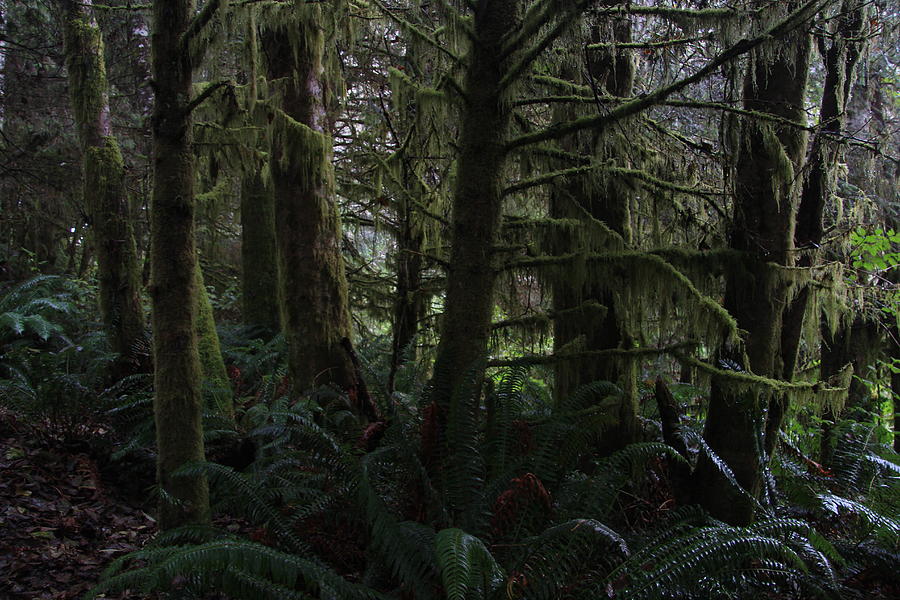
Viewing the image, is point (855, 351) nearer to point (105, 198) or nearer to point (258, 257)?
point (258, 257)

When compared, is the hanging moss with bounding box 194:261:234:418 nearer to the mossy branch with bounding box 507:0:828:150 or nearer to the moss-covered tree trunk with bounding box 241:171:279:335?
the moss-covered tree trunk with bounding box 241:171:279:335

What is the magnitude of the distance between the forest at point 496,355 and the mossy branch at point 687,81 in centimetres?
2

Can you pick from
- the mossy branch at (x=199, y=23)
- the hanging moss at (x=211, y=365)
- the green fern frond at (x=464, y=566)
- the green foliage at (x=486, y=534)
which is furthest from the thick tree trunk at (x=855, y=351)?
the mossy branch at (x=199, y=23)

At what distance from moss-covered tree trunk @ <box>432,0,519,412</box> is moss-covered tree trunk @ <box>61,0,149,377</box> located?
381 cm

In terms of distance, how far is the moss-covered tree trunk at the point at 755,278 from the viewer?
149 inches

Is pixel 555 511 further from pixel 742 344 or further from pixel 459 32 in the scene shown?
pixel 459 32

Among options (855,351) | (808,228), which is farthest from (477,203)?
(855,351)

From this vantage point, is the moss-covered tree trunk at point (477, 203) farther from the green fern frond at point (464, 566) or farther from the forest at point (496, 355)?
the green fern frond at point (464, 566)

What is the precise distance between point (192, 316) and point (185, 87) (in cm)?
126

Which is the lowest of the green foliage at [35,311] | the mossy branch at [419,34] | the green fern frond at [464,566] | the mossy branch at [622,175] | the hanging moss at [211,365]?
the green fern frond at [464,566]

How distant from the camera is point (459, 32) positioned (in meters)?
3.67

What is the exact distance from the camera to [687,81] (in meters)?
3.05

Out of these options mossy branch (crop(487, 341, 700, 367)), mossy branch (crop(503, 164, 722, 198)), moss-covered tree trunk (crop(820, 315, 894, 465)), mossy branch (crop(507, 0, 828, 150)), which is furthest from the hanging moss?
moss-covered tree trunk (crop(820, 315, 894, 465))

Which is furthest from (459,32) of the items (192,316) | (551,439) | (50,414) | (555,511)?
(50,414)
